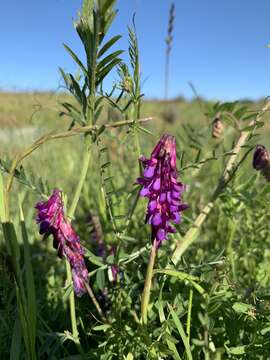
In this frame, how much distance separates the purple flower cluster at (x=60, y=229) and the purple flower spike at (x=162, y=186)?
0.19m

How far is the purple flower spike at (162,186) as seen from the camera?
94 cm

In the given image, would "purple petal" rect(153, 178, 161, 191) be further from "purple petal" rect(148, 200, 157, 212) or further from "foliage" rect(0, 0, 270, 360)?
"foliage" rect(0, 0, 270, 360)

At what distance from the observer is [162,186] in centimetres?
97

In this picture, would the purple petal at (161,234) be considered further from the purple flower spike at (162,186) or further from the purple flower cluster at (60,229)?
the purple flower cluster at (60,229)

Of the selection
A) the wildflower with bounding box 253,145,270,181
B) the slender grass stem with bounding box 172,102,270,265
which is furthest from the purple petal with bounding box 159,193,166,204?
the wildflower with bounding box 253,145,270,181

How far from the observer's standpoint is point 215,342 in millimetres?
1244

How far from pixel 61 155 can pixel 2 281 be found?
3056mm

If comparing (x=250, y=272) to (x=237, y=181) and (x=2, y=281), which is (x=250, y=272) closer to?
(x=237, y=181)

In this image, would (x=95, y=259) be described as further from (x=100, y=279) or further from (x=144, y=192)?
(x=144, y=192)

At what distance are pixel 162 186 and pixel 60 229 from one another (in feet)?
0.87

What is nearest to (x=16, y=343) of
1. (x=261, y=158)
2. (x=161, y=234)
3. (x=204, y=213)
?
(x=161, y=234)

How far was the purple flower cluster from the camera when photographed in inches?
40.1

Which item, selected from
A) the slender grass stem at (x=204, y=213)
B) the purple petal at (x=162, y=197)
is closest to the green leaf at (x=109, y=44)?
the purple petal at (x=162, y=197)

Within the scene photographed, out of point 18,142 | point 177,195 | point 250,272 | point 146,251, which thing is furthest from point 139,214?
point 18,142
